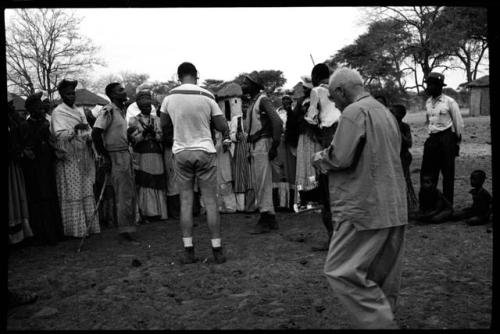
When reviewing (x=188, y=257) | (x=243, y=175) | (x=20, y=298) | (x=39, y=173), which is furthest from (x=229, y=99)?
(x=20, y=298)

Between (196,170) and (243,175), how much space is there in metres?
3.04

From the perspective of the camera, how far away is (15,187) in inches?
217

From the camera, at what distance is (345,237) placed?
10.1 feet

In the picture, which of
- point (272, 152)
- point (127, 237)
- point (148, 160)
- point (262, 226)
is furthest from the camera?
point (148, 160)

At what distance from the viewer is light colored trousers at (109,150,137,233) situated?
6.29 meters

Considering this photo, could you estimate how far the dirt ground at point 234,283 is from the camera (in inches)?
144

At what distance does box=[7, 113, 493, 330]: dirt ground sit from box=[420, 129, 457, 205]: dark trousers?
732mm

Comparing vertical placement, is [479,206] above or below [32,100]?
below

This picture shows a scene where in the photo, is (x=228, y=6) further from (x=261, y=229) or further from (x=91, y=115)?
(x=91, y=115)

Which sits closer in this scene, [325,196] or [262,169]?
[325,196]

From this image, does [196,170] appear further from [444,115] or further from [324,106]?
[444,115]

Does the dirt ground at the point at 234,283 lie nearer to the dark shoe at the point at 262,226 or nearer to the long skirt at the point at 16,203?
the dark shoe at the point at 262,226

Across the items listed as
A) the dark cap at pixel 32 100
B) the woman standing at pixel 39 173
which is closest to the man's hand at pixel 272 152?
the woman standing at pixel 39 173

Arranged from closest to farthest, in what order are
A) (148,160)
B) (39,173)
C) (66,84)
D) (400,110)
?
(39,173) < (66,84) < (400,110) < (148,160)
